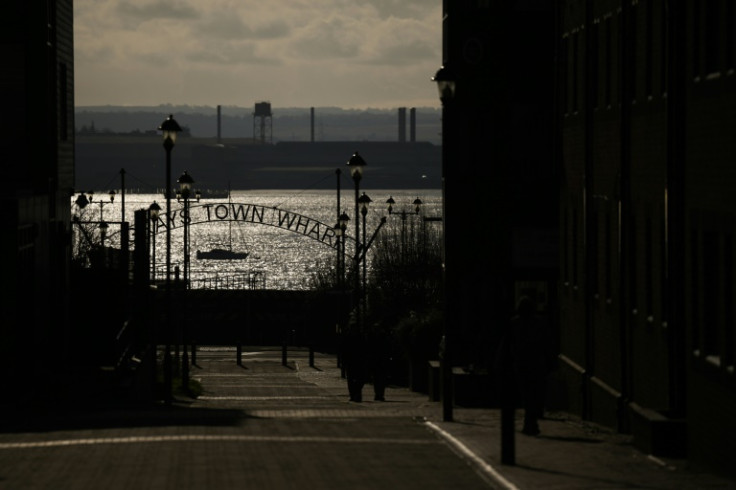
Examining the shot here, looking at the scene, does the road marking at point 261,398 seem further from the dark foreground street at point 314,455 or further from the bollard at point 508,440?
the bollard at point 508,440

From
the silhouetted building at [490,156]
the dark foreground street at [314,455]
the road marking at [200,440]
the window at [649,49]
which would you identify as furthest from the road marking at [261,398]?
the road marking at [200,440]

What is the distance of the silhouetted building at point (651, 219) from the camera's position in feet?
55.7

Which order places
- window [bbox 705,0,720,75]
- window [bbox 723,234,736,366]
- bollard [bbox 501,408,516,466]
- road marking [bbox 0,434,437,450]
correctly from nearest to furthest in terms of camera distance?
window [bbox 723,234,736,366] < bollard [bbox 501,408,516,466] < window [bbox 705,0,720,75] < road marking [bbox 0,434,437,450]

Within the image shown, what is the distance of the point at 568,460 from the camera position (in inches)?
680

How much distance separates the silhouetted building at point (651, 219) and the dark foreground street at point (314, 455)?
76cm

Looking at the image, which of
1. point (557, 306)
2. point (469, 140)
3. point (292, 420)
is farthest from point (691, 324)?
point (469, 140)

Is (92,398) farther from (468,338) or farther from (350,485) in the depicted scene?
(350,485)

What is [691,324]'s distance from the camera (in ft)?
60.7

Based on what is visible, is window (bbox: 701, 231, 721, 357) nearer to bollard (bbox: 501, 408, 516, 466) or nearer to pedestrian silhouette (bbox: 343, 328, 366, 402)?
bollard (bbox: 501, 408, 516, 466)

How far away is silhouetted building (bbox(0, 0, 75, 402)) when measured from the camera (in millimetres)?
28297

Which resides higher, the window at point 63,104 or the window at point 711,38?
the window at point 63,104

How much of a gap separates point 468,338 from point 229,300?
7326cm

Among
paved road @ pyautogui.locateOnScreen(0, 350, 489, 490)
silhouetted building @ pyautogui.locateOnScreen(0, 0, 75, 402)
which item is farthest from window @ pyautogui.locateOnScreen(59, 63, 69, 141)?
paved road @ pyautogui.locateOnScreen(0, 350, 489, 490)

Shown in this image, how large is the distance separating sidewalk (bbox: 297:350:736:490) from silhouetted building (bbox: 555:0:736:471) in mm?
441
